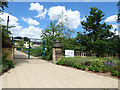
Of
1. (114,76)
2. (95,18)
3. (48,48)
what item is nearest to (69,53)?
(48,48)

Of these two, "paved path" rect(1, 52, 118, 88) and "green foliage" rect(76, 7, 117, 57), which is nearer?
"paved path" rect(1, 52, 118, 88)

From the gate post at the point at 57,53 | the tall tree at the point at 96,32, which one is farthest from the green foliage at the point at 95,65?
the tall tree at the point at 96,32

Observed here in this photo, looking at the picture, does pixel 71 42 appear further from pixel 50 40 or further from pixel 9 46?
pixel 9 46

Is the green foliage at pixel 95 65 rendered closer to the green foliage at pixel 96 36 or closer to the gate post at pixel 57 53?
the gate post at pixel 57 53

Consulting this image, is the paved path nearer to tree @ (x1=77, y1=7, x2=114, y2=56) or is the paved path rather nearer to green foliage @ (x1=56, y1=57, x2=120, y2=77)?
green foliage @ (x1=56, y1=57, x2=120, y2=77)

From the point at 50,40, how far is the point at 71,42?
2714 millimetres

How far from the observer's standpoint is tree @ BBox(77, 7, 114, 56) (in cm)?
1154

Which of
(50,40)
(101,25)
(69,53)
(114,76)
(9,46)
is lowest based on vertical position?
(114,76)

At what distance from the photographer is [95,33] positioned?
39.8 ft

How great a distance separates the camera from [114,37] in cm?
1202

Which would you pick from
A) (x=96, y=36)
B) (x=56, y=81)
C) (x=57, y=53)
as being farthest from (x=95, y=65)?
(x=96, y=36)

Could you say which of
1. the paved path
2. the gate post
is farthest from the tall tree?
the paved path

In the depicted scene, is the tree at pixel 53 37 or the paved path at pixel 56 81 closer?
the paved path at pixel 56 81

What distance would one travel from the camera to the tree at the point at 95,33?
11539 millimetres
